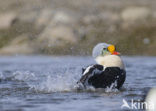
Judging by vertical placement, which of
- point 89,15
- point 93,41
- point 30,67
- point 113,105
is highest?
point 89,15

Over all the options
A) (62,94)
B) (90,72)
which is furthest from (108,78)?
(62,94)

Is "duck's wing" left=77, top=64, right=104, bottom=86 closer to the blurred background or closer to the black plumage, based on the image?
the black plumage

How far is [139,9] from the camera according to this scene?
73.4 feet

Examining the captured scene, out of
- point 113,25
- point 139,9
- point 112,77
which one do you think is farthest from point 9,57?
point 112,77

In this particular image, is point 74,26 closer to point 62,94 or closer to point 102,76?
point 102,76

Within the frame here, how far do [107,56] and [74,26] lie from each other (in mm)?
13555

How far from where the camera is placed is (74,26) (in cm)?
2166

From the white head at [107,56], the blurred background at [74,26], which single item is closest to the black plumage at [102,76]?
the white head at [107,56]

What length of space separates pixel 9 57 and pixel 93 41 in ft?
11.6

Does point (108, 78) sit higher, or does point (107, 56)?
point (107, 56)

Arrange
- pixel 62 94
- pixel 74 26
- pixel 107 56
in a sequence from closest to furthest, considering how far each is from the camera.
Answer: pixel 62 94 < pixel 107 56 < pixel 74 26

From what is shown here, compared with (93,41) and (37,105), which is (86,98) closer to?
(37,105)

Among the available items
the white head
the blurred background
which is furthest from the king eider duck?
the blurred background

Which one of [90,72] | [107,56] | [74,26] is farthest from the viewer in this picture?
[74,26]
